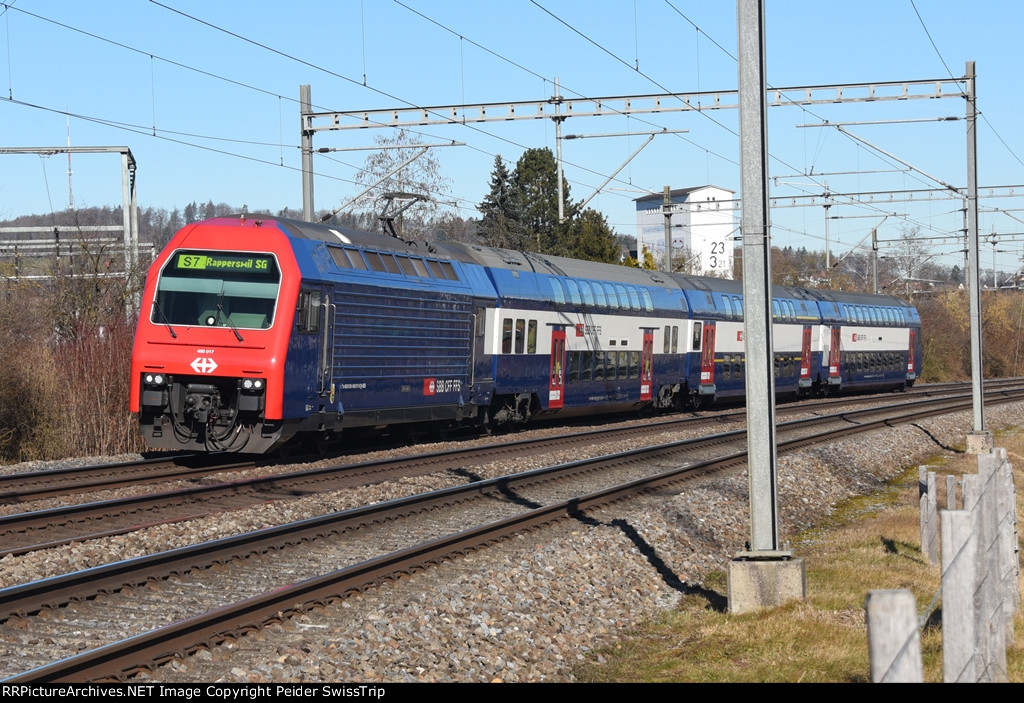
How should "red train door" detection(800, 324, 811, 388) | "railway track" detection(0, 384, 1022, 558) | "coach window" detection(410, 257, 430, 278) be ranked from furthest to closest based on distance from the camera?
"red train door" detection(800, 324, 811, 388) < "coach window" detection(410, 257, 430, 278) < "railway track" detection(0, 384, 1022, 558)

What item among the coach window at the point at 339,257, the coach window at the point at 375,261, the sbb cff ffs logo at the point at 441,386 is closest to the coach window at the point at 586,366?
the sbb cff ffs logo at the point at 441,386

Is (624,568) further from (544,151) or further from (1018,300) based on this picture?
(1018,300)

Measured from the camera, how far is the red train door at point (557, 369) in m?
25.3

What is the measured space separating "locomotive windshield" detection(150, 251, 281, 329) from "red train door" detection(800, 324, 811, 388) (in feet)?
87.3

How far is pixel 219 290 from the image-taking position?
1681 cm

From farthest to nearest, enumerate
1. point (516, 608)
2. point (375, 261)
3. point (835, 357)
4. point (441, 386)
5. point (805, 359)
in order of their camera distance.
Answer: point (835, 357), point (805, 359), point (441, 386), point (375, 261), point (516, 608)

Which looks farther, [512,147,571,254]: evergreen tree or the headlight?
[512,147,571,254]: evergreen tree

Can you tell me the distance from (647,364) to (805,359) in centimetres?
1248

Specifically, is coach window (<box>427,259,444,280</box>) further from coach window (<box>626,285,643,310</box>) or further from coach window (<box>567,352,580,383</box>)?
coach window (<box>626,285,643,310</box>)

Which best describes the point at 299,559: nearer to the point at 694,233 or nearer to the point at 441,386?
the point at 441,386

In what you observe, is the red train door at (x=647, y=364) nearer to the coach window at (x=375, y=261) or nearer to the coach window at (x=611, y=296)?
the coach window at (x=611, y=296)

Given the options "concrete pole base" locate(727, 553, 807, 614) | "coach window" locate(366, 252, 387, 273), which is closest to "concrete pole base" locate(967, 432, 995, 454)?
"coach window" locate(366, 252, 387, 273)

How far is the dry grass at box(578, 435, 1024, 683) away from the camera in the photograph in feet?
24.1

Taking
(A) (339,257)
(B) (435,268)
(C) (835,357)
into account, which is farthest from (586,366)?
(C) (835,357)
